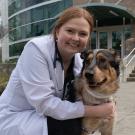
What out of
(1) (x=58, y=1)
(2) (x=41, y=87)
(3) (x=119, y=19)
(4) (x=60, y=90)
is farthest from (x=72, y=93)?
(1) (x=58, y=1)

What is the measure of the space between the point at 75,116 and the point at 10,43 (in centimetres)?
5491

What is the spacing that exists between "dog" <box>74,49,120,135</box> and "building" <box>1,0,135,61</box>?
49.5 feet

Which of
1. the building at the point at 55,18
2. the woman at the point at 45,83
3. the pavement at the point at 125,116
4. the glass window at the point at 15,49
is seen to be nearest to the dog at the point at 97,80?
the woman at the point at 45,83

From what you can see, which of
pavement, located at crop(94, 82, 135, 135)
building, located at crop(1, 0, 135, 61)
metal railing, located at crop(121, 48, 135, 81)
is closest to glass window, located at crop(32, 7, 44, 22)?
building, located at crop(1, 0, 135, 61)

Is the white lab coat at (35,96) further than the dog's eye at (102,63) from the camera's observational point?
No

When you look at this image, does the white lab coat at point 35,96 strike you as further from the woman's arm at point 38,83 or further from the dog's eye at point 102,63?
the dog's eye at point 102,63

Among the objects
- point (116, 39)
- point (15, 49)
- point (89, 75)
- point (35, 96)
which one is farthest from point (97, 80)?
point (15, 49)

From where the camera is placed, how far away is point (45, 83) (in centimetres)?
440

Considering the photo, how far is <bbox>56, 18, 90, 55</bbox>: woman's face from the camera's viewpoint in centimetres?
439

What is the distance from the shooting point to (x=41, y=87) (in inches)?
173

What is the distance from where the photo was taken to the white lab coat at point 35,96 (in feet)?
14.4

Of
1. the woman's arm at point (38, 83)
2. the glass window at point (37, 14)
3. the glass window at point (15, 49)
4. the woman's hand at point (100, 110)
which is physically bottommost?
the glass window at point (15, 49)

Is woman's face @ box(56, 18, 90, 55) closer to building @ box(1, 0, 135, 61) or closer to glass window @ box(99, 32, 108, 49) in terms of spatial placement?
building @ box(1, 0, 135, 61)

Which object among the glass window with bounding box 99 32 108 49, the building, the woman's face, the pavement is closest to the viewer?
the woman's face
